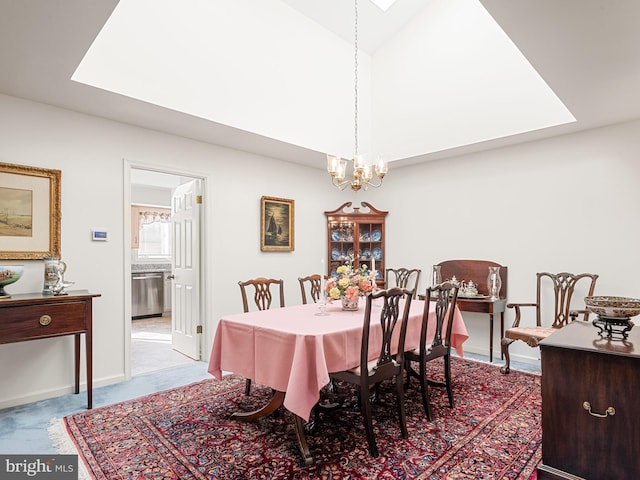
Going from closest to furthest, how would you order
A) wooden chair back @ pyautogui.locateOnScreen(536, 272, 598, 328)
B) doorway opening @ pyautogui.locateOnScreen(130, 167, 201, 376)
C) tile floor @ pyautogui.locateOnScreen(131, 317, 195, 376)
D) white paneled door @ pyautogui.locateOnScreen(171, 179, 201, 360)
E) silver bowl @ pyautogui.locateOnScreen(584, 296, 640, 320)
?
silver bowl @ pyautogui.locateOnScreen(584, 296, 640, 320) < wooden chair back @ pyautogui.locateOnScreen(536, 272, 598, 328) < tile floor @ pyautogui.locateOnScreen(131, 317, 195, 376) < white paneled door @ pyautogui.locateOnScreen(171, 179, 201, 360) < doorway opening @ pyautogui.locateOnScreen(130, 167, 201, 376)

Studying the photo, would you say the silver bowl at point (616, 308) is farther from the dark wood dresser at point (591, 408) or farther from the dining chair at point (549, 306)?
the dining chair at point (549, 306)

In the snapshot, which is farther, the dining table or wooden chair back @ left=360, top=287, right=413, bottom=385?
wooden chair back @ left=360, top=287, right=413, bottom=385

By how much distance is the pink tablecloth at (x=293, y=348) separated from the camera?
2148 millimetres

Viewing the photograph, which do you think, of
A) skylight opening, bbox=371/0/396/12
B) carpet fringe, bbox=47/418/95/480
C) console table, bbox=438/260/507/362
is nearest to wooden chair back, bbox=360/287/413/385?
carpet fringe, bbox=47/418/95/480

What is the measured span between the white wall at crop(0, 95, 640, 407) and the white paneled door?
0.59 feet

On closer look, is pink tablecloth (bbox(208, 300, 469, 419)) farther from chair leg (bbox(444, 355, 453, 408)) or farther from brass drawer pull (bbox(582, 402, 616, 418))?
brass drawer pull (bbox(582, 402, 616, 418))

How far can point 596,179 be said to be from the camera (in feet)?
12.5

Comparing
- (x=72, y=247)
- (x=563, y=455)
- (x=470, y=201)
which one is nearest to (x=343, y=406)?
(x=563, y=455)

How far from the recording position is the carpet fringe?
206 cm

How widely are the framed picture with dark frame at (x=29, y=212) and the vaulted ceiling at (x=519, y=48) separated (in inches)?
25.1

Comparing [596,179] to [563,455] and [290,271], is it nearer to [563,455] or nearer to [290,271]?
[563,455]

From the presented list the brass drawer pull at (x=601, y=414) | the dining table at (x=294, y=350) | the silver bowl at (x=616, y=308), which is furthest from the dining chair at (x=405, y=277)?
the brass drawer pull at (x=601, y=414)

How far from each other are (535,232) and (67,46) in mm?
4553

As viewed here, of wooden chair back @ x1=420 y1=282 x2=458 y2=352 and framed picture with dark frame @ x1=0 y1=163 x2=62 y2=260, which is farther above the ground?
framed picture with dark frame @ x1=0 y1=163 x2=62 y2=260
